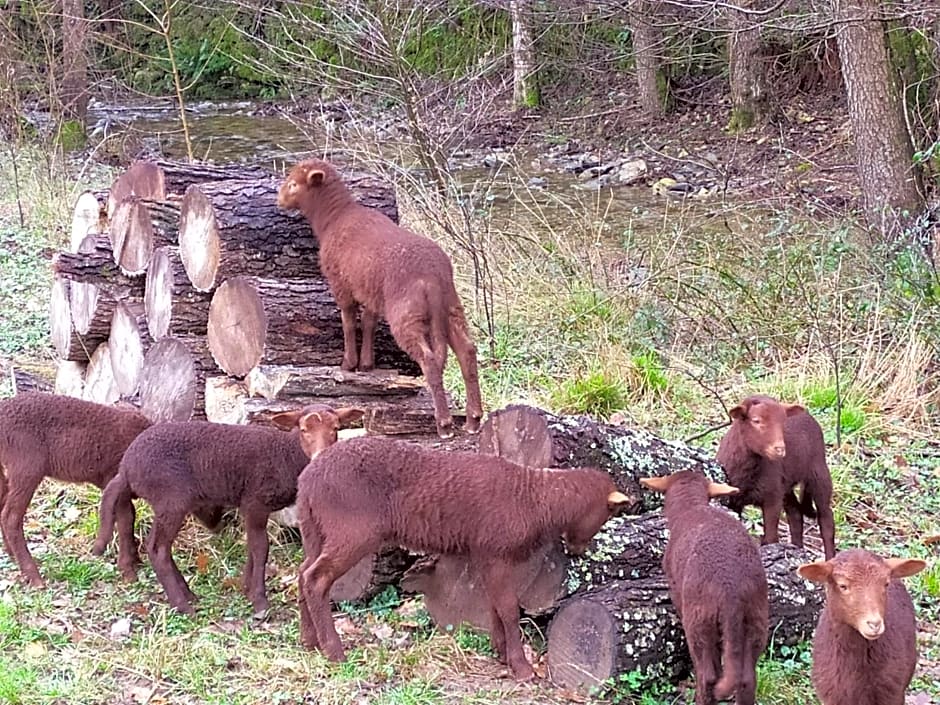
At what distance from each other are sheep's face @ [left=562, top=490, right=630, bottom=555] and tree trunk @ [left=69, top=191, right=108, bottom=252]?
4585mm

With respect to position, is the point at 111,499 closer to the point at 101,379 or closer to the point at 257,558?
the point at 257,558

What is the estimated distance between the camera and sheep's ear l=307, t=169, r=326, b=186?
6344mm

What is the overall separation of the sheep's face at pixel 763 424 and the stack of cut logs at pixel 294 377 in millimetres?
236

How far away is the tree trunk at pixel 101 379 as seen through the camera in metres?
7.29

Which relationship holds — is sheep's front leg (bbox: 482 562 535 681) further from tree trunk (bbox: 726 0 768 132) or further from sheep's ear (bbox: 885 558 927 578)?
tree trunk (bbox: 726 0 768 132)

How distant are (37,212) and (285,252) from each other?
714 cm

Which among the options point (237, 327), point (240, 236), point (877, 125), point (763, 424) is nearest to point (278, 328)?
point (237, 327)

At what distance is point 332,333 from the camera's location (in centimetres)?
644

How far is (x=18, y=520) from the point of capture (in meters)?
5.66

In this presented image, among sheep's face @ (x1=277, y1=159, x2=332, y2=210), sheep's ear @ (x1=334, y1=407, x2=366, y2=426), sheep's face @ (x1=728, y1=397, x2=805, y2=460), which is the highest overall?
sheep's face @ (x1=277, y1=159, x2=332, y2=210)

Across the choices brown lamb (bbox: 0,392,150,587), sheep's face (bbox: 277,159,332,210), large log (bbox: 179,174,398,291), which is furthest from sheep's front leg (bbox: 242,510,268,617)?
sheep's face (bbox: 277,159,332,210)

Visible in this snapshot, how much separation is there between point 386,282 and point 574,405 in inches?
82.2

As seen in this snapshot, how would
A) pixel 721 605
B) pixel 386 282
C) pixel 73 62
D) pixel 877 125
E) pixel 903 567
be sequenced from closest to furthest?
pixel 903 567
pixel 721 605
pixel 386 282
pixel 877 125
pixel 73 62

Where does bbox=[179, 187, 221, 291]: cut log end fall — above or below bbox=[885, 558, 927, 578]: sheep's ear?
above
